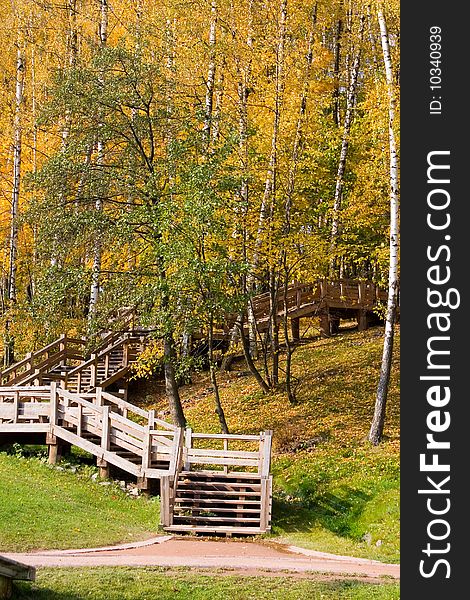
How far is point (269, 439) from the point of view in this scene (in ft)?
57.5

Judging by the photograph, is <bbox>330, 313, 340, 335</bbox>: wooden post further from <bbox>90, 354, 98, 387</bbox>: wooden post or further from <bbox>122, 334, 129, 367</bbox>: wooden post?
<bbox>90, 354, 98, 387</bbox>: wooden post

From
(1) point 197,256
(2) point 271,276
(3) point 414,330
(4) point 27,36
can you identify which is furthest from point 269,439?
(4) point 27,36

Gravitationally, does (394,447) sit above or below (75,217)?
below

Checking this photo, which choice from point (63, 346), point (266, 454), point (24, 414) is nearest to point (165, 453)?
point (266, 454)

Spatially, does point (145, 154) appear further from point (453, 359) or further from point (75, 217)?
point (453, 359)

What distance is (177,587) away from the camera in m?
11.0

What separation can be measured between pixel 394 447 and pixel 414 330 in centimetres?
1141

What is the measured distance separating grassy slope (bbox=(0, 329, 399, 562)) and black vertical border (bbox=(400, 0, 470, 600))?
21.5 ft

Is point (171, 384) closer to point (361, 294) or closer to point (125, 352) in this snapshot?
point (125, 352)

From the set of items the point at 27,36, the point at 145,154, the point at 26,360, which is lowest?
the point at 26,360

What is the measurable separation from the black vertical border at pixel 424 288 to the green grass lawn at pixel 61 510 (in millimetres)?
7225

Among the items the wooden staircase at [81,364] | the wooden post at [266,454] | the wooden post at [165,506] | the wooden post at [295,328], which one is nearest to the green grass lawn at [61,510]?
the wooden post at [165,506]

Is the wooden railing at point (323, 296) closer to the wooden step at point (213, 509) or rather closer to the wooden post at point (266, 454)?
the wooden post at point (266, 454)

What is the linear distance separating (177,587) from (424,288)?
16.5 ft
